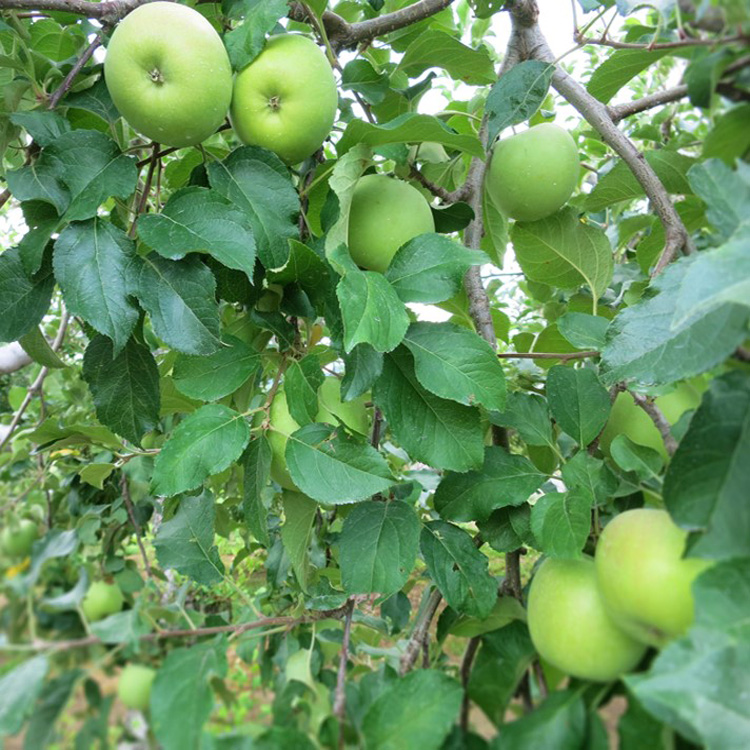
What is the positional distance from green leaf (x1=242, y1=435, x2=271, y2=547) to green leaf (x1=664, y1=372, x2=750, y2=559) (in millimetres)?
525

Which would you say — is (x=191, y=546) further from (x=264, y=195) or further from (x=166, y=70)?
(x=166, y=70)

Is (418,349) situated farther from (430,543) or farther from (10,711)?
(10,711)

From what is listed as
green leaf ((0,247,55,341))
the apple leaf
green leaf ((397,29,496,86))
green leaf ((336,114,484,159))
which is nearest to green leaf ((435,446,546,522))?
the apple leaf

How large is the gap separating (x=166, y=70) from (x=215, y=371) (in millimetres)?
407

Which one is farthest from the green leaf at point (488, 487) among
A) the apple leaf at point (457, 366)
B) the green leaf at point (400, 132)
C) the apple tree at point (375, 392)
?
the green leaf at point (400, 132)

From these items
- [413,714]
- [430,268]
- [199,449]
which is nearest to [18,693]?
[413,714]

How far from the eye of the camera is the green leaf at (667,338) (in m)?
0.48

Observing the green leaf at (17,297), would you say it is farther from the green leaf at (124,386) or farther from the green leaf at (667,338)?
the green leaf at (667,338)

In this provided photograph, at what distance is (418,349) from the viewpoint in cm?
83

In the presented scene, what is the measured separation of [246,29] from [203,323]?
1.40 feet

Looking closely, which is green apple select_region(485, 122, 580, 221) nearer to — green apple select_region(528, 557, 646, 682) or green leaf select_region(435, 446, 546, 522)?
green leaf select_region(435, 446, 546, 522)

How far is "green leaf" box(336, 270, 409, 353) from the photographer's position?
2.23ft

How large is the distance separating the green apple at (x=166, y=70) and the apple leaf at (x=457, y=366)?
1.41 feet

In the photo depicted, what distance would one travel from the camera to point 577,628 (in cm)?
56
